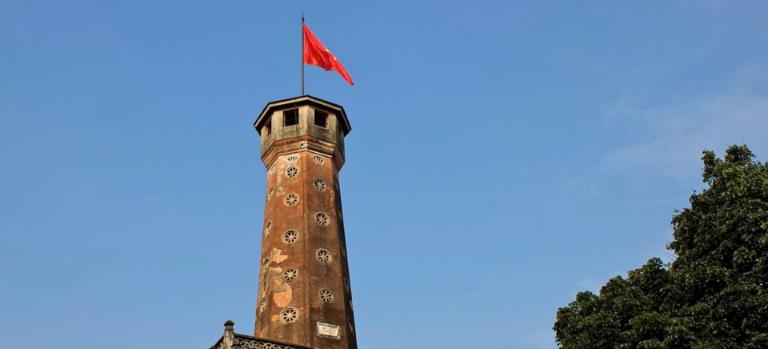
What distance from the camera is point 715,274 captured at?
2323 centimetres

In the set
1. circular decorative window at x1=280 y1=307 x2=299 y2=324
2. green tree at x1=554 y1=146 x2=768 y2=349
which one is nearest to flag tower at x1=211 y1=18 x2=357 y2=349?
circular decorative window at x1=280 y1=307 x2=299 y2=324

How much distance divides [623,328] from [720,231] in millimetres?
4182

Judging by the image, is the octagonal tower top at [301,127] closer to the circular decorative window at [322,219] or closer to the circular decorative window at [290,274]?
the circular decorative window at [322,219]

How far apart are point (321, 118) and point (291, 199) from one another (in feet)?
15.8

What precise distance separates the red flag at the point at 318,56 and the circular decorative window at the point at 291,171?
19.7 feet

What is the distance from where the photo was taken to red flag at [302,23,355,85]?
125 ft

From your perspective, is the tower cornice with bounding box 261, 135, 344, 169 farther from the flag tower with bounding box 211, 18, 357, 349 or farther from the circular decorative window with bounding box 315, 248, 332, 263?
the circular decorative window with bounding box 315, 248, 332, 263

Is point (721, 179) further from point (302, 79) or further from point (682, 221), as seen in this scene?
point (302, 79)

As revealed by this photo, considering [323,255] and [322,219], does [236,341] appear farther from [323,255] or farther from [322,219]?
[322,219]

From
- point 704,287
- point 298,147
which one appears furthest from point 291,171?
point 704,287

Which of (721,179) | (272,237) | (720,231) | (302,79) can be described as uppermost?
(302,79)

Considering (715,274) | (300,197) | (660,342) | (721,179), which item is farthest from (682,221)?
(300,197)

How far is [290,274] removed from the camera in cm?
3081

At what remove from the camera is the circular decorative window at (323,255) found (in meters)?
31.6
